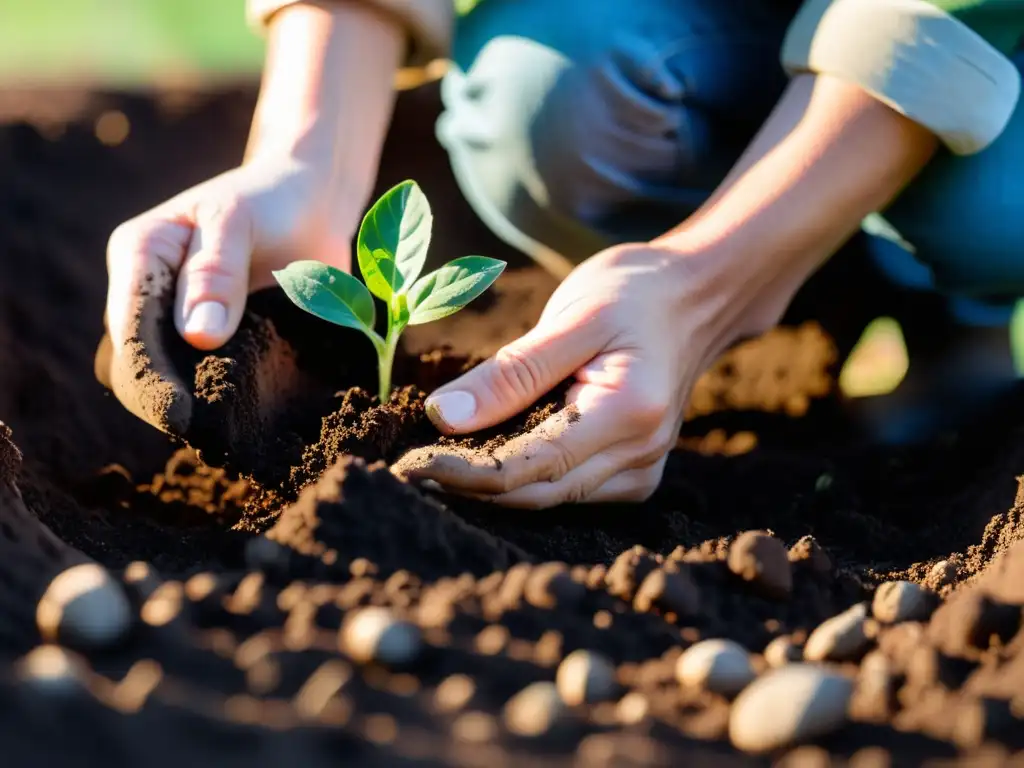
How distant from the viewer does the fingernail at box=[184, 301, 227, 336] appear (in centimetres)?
130

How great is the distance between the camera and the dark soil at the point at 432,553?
2.16 feet

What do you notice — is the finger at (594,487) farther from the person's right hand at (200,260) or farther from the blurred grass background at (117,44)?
the blurred grass background at (117,44)

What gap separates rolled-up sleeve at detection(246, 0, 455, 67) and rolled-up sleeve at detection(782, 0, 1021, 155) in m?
0.68

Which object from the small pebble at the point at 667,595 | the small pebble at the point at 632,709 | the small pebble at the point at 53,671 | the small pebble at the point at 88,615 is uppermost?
the small pebble at the point at 53,671

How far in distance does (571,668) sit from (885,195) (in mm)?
1212

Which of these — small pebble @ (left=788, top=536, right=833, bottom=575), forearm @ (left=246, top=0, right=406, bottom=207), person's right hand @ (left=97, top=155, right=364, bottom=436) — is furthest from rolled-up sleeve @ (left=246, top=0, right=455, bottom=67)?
small pebble @ (left=788, top=536, right=833, bottom=575)

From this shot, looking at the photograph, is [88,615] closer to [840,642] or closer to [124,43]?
[840,642]

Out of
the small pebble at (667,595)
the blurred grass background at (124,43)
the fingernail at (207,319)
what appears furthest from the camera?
the blurred grass background at (124,43)

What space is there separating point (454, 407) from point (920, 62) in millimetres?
895

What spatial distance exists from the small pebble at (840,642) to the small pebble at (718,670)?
114 millimetres

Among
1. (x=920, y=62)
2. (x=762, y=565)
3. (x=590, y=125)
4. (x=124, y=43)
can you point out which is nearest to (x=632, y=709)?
(x=762, y=565)

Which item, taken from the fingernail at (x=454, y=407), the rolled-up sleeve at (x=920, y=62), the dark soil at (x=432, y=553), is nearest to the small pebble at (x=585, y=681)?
the dark soil at (x=432, y=553)

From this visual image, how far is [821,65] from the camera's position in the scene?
1595mm

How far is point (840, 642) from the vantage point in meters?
0.86
